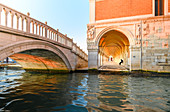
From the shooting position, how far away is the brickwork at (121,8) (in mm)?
8711

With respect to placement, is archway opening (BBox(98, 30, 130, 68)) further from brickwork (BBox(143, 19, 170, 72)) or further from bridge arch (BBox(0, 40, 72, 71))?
bridge arch (BBox(0, 40, 72, 71))

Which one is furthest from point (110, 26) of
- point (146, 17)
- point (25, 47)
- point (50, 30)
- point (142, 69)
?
point (25, 47)

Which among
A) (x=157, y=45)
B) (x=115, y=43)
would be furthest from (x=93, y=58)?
(x=115, y=43)

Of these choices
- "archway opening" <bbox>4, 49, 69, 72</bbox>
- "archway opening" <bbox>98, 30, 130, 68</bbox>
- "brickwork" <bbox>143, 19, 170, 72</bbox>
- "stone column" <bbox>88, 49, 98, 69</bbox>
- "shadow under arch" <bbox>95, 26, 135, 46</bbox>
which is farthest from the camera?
"archway opening" <bbox>98, 30, 130, 68</bbox>

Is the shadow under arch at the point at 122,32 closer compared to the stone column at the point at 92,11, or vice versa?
the shadow under arch at the point at 122,32

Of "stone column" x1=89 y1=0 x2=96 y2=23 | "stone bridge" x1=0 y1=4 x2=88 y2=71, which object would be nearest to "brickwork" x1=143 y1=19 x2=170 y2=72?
"stone column" x1=89 y1=0 x2=96 y2=23

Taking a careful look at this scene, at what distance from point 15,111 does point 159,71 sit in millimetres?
10445

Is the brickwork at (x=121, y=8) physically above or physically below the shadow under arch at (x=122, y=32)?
above

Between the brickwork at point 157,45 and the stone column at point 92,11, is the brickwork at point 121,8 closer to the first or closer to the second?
the stone column at point 92,11

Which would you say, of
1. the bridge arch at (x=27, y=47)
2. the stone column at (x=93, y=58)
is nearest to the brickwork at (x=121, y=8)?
the stone column at (x=93, y=58)

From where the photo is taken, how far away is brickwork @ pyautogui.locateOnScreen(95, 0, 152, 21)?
871 cm

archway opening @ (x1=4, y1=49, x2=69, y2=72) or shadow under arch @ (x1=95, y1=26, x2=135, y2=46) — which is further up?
shadow under arch @ (x1=95, y1=26, x2=135, y2=46)

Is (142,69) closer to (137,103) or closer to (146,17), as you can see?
(146,17)

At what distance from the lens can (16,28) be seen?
4438 mm
